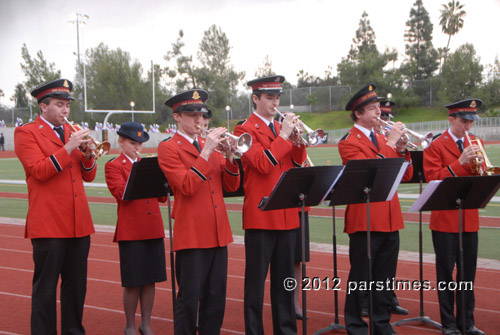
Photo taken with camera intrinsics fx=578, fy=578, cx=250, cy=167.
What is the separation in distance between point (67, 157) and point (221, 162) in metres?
1.24

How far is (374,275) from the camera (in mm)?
5305

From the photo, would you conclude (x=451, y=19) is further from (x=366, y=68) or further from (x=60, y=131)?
(x=60, y=131)

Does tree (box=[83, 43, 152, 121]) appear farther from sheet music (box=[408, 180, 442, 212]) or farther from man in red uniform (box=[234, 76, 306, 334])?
sheet music (box=[408, 180, 442, 212])

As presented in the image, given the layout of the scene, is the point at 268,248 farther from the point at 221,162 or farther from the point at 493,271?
the point at 493,271

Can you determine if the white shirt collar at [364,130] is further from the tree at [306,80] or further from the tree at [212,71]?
the tree at [306,80]

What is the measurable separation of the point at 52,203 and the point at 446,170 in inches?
141

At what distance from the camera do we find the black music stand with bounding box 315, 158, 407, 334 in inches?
181

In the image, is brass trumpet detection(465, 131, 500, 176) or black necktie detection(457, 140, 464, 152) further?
black necktie detection(457, 140, 464, 152)

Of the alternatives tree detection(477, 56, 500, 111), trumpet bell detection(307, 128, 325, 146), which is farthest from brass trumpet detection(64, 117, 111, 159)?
tree detection(477, 56, 500, 111)

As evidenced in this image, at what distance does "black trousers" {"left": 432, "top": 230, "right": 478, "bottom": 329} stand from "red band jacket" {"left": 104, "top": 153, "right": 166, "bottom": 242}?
8.63ft

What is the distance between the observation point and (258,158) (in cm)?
473

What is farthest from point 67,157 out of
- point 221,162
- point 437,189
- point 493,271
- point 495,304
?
point 493,271

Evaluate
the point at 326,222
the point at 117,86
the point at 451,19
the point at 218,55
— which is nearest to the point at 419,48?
the point at 451,19

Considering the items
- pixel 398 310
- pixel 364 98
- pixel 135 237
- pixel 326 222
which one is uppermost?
pixel 364 98
